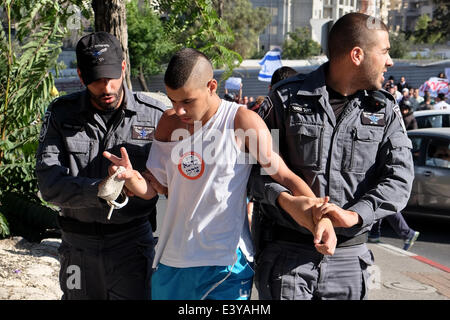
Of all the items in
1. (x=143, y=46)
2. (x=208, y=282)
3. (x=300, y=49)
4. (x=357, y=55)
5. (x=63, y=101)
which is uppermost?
(x=357, y=55)

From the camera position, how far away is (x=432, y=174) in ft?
32.3

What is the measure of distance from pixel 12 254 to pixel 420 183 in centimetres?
612

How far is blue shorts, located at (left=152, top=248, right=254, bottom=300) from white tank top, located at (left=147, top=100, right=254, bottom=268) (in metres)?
0.03

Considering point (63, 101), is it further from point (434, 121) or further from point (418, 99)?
point (418, 99)

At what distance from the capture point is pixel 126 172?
3070mm

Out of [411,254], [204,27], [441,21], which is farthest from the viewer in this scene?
[441,21]

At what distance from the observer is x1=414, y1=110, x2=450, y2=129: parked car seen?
13.3 m

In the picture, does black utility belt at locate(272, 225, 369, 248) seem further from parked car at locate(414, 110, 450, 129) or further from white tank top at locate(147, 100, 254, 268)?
parked car at locate(414, 110, 450, 129)

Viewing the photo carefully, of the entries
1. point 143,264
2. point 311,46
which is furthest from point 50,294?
point 311,46

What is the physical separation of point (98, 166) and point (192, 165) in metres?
0.69

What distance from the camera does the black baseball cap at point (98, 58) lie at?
3420 millimetres

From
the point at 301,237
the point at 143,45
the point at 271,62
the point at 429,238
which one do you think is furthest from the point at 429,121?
the point at 143,45

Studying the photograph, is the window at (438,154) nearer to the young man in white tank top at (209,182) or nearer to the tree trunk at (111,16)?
the tree trunk at (111,16)

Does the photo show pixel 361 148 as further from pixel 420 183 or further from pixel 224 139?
pixel 420 183
